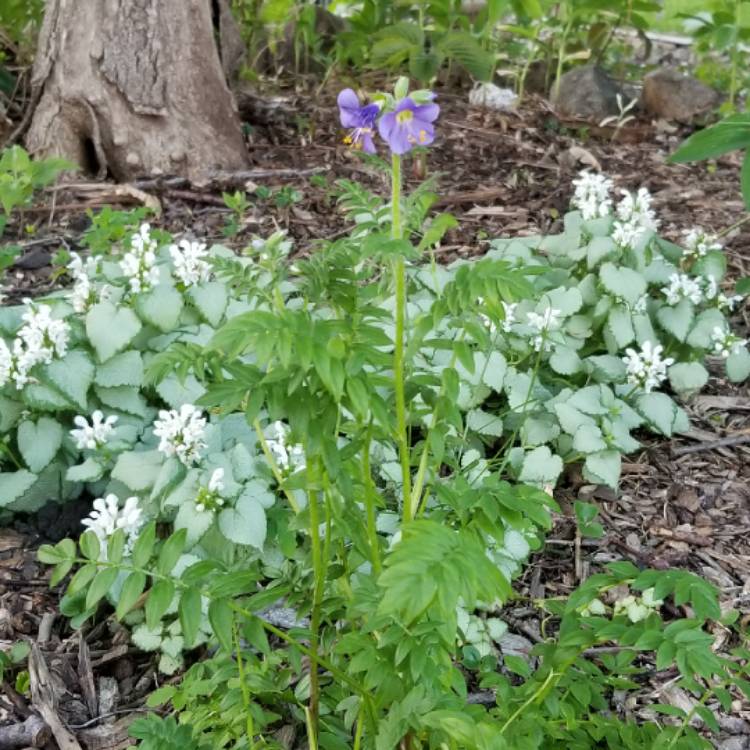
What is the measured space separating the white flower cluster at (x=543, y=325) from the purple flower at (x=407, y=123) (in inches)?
59.2

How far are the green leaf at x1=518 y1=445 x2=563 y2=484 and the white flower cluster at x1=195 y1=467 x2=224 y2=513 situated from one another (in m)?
0.88

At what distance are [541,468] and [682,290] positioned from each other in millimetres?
1014

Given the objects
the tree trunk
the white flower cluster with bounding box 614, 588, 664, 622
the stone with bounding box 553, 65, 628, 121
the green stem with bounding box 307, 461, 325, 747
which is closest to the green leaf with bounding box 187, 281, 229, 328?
the green stem with bounding box 307, 461, 325, 747

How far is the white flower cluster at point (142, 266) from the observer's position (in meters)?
2.85

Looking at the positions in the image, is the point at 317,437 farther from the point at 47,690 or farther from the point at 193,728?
the point at 47,690

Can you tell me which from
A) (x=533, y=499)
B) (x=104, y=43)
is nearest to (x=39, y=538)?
(x=533, y=499)

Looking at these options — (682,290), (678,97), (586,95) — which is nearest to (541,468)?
(682,290)

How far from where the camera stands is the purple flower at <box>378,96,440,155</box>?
4.66ft

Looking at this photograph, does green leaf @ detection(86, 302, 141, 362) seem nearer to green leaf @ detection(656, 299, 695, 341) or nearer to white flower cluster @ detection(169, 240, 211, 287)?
white flower cluster @ detection(169, 240, 211, 287)

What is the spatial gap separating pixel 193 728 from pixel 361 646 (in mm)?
451

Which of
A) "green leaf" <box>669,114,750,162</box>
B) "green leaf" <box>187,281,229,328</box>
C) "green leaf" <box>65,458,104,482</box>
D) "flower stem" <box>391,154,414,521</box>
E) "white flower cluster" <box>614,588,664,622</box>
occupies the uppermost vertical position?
"flower stem" <box>391,154,414,521</box>

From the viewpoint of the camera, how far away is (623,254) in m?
3.29

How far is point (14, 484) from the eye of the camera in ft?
8.48

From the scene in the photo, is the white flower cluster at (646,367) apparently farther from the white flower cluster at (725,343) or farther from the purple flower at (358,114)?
the purple flower at (358,114)
